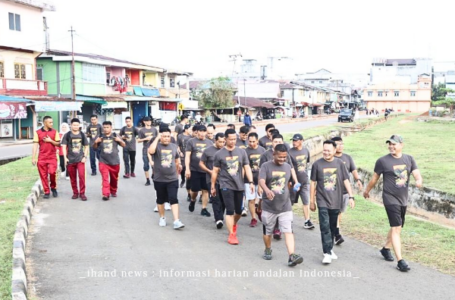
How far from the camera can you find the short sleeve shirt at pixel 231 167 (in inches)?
328

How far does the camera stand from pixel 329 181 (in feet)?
24.0

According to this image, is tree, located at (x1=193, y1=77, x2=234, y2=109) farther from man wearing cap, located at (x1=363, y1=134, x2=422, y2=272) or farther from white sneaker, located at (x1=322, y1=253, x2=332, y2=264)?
white sneaker, located at (x1=322, y1=253, x2=332, y2=264)

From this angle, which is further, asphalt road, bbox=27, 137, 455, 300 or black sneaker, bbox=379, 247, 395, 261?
black sneaker, bbox=379, 247, 395, 261

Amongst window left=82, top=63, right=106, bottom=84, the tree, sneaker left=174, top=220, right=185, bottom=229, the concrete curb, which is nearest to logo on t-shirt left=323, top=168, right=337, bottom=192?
sneaker left=174, top=220, right=185, bottom=229

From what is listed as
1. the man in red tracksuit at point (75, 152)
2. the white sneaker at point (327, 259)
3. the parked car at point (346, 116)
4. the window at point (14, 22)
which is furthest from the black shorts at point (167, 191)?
the parked car at point (346, 116)

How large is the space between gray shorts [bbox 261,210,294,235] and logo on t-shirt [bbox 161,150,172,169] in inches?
→ 94.5

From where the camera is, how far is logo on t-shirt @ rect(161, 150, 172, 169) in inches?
353

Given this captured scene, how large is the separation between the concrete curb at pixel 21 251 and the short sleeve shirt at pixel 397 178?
16.0 ft

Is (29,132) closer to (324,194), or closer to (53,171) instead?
(53,171)

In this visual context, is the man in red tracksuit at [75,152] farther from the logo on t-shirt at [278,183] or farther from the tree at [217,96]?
the tree at [217,96]

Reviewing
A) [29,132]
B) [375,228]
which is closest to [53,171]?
[375,228]

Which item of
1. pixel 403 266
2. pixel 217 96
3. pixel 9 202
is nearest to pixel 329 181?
pixel 403 266

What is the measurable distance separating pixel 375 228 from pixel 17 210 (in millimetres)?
6671

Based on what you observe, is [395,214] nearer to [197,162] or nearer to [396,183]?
[396,183]
